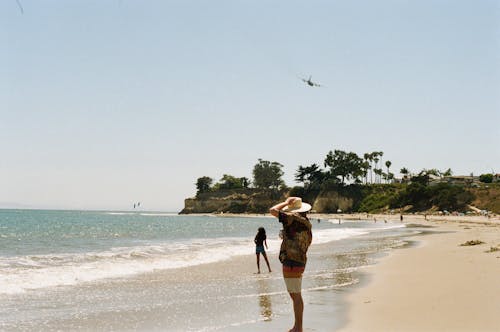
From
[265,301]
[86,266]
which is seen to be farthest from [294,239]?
[86,266]

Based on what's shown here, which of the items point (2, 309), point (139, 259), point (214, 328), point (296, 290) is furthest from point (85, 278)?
point (296, 290)

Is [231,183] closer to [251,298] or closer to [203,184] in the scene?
[203,184]

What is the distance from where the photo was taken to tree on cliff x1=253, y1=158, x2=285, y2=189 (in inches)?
7047

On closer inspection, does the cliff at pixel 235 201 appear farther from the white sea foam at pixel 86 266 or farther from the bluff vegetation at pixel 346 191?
the white sea foam at pixel 86 266

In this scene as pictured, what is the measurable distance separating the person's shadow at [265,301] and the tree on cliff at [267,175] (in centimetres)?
16460

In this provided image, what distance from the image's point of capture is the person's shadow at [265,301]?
926cm

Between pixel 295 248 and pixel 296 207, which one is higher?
pixel 296 207

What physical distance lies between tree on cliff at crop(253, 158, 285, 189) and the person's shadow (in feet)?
540

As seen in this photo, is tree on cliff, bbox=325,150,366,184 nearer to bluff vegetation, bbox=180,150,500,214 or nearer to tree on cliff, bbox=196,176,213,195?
bluff vegetation, bbox=180,150,500,214

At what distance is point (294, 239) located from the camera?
7.23 m

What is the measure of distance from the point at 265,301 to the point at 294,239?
4051mm

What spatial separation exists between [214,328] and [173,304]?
2665mm

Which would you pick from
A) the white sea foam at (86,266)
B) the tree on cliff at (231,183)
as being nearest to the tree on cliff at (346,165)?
the tree on cliff at (231,183)

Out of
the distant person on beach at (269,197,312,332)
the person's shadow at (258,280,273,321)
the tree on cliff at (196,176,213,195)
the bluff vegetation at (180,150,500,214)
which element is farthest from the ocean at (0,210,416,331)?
the tree on cliff at (196,176,213,195)
